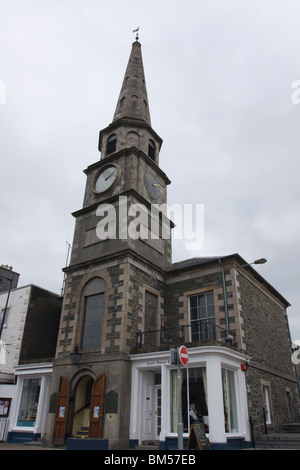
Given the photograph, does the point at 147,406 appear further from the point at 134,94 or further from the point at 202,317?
the point at 134,94

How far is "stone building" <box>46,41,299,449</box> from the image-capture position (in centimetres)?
1345

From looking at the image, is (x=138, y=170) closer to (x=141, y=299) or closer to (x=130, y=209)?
(x=130, y=209)

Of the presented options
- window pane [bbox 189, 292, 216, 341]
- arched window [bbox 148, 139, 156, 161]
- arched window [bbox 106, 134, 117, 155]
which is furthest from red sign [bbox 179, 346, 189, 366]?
arched window [bbox 148, 139, 156, 161]

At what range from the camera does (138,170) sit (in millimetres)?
19688

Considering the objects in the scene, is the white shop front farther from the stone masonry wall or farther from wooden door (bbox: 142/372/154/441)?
the stone masonry wall

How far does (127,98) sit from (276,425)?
820 inches

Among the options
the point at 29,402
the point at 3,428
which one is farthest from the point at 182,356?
the point at 3,428

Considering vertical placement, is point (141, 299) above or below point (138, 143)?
below

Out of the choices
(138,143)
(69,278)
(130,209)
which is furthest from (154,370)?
(138,143)

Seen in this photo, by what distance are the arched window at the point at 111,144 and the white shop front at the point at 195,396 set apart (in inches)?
495

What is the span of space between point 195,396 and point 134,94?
19145 millimetres

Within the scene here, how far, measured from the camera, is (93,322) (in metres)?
16.2

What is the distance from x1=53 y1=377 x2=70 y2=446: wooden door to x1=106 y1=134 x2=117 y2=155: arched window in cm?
1313

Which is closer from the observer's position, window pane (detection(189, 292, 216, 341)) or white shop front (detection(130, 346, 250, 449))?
white shop front (detection(130, 346, 250, 449))
